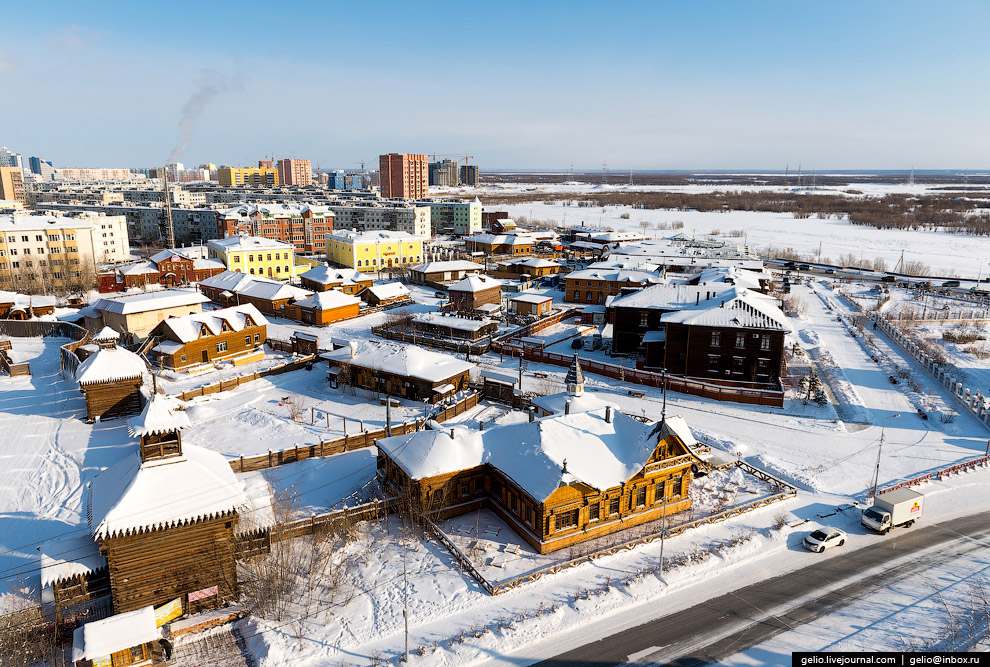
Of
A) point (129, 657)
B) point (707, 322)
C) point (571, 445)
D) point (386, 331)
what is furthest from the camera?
point (386, 331)

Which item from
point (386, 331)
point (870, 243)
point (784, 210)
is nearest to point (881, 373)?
point (386, 331)

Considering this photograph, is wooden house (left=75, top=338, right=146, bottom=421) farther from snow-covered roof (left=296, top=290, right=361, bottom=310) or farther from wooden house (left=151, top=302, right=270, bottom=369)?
snow-covered roof (left=296, top=290, right=361, bottom=310)

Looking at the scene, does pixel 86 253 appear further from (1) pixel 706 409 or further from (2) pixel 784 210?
(2) pixel 784 210

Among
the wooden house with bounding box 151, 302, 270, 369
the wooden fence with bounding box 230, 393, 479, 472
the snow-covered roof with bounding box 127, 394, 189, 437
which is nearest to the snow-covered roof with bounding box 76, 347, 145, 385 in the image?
the wooden house with bounding box 151, 302, 270, 369

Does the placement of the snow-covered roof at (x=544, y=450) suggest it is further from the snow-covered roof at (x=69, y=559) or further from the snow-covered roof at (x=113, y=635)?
the snow-covered roof at (x=69, y=559)

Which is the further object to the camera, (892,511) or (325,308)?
(325,308)

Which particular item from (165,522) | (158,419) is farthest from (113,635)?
(158,419)

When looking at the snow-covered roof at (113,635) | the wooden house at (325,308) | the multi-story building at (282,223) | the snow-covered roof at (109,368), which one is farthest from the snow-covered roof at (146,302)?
the multi-story building at (282,223)

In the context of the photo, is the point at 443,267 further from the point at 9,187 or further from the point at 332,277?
the point at 9,187
